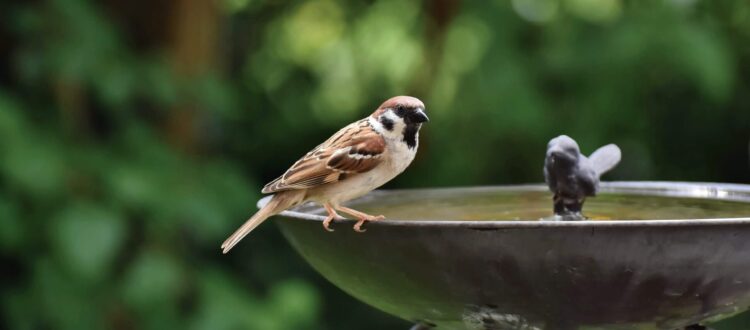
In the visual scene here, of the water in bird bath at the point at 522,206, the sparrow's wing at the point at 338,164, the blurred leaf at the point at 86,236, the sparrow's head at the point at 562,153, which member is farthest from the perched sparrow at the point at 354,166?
the blurred leaf at the point at 86,236

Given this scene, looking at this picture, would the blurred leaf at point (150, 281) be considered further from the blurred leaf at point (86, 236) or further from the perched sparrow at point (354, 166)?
the perched sparrow at point (354, 166)

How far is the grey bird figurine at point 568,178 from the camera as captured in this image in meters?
1.75

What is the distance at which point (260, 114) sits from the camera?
3.72 meters

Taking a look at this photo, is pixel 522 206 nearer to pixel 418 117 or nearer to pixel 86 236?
pixel 418 117

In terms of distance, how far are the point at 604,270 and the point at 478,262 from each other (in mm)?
158

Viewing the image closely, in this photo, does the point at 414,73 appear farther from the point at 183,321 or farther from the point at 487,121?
the point at 183,321

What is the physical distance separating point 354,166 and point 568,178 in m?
0.34

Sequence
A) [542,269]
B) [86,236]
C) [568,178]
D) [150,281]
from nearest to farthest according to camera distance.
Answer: [542,269] < [568,178] < [86,236] < [150,281]

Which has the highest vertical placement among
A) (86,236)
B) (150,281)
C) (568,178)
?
(568,178)

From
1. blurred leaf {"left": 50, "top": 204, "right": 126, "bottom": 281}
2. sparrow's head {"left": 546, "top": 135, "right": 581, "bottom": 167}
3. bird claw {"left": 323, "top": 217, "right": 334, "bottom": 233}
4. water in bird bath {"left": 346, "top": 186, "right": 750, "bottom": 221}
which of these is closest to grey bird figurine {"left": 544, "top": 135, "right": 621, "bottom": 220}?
sparrow's head {"left": 546, "top": 135, "right": 581, "bottom": 167}

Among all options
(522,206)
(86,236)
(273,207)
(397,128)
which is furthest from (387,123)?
(86,236)

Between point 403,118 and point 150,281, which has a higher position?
point 403,118

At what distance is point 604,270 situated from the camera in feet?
4.58

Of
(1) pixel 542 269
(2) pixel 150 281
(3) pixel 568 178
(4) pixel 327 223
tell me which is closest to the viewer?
(1) pixel 542 269
